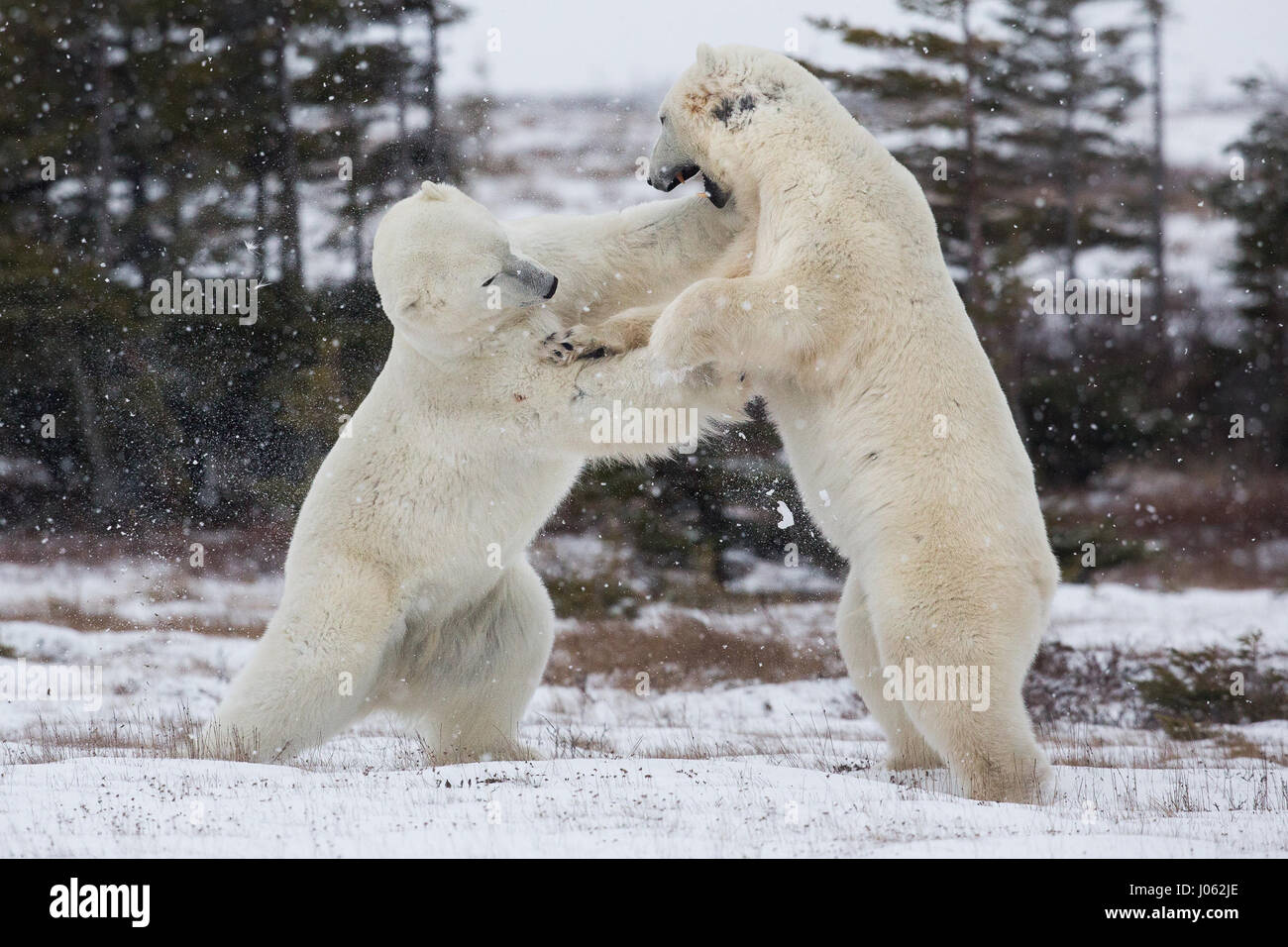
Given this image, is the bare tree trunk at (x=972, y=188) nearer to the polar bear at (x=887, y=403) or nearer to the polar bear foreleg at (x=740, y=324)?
the polar bear at (x=887, y=403)

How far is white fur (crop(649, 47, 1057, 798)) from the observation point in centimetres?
424

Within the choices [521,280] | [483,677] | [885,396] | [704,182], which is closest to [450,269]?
[521,280]

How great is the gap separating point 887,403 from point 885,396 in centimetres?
3

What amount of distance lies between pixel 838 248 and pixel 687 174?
966mm

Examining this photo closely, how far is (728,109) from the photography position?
15.7ft

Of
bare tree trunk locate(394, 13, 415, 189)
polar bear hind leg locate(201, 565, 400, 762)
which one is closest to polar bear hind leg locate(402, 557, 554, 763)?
polar bear hind leg locate(201, 565, 400, 762)

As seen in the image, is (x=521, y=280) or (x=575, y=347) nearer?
(x=521, y=280)

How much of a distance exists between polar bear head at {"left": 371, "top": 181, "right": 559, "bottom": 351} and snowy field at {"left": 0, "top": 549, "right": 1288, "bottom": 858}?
1728 mm

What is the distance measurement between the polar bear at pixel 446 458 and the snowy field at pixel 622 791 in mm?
391

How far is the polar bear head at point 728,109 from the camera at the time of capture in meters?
4.69

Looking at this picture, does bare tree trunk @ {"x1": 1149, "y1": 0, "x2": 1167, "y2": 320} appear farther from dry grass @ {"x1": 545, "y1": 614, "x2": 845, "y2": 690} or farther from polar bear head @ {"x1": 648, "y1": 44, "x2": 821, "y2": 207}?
polar bear head @ {"x1": 648, "y1": 44, "x2": 821, "y2": 207}

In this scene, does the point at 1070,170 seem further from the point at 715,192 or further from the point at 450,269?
the point at 450,269

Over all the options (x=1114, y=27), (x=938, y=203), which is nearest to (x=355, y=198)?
(x=938, y=203)

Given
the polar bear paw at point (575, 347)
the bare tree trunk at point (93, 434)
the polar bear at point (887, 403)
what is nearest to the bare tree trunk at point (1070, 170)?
the bare tree trunk at point (93, 434)
